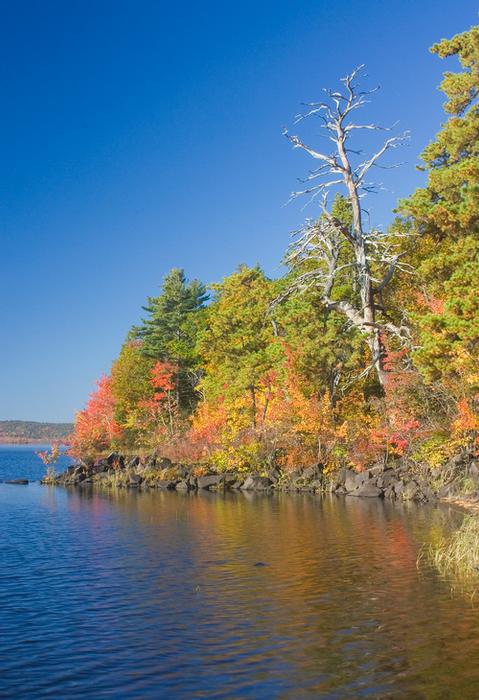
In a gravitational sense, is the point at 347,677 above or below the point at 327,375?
below

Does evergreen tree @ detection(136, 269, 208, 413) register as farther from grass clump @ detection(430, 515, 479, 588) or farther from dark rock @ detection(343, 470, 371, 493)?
grass clump @ detection(430, 515, 479, 588)

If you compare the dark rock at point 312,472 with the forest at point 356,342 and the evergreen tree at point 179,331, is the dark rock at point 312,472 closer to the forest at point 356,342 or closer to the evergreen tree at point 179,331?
the forest at point 356,342

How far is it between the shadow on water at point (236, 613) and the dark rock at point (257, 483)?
18.1 m

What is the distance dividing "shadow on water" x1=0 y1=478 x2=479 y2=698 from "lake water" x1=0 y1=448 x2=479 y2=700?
4cm

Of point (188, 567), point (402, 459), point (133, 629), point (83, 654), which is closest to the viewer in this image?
point (83, 654)

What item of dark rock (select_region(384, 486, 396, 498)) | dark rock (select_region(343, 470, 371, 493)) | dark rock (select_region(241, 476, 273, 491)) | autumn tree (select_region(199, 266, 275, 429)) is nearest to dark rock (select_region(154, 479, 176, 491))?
dark rock (select_region(241, 476, 273, 491))

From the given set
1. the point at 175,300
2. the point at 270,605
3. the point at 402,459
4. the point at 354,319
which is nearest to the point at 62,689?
the point at 270,605

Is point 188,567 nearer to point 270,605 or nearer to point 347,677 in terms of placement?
point 270,605

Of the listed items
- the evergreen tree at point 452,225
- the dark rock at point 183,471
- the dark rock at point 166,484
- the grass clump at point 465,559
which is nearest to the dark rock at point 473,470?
the evergreen tree at point 452,225

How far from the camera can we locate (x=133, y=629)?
1407 cm

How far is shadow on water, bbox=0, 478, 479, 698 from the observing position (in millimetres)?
11062

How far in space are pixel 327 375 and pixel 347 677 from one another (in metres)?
35.9

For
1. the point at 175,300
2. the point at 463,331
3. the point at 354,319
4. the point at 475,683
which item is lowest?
the point at 475,683

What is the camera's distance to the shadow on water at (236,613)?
1106 centimetres
